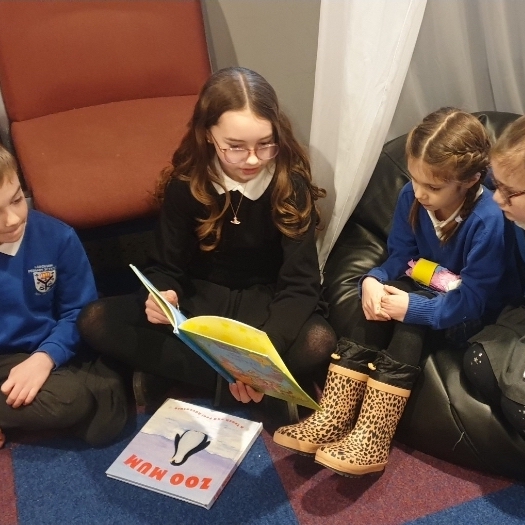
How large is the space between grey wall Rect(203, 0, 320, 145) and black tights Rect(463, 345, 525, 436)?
1015 millimetres

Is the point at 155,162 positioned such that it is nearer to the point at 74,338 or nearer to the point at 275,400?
the point at 74,338

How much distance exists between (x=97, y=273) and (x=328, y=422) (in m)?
0.87

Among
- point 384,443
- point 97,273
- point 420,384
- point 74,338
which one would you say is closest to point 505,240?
point 420,384

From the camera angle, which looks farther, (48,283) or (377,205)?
(377,205)

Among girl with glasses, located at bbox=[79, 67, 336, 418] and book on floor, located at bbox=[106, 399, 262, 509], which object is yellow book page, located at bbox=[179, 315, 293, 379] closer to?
girl with glasses, located at bbox=[79, 67, 336, 418]

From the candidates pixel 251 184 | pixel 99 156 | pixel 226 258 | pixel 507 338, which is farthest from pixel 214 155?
pixel 507 338

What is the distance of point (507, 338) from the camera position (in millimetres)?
1124

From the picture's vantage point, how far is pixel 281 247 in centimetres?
135

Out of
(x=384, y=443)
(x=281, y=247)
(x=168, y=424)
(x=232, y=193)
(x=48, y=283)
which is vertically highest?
(x=232, y=193)

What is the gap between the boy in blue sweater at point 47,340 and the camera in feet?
4.00

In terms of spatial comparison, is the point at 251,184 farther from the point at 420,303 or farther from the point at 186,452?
the point at 186,452

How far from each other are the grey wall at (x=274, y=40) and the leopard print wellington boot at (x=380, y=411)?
3.28ft

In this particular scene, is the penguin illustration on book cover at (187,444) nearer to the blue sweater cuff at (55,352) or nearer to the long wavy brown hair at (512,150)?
the blue sweater cuff at (55,352)

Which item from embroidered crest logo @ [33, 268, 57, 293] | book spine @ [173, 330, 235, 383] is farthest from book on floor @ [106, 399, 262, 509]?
embroidered crest logo @ [33, 268, 57, 293]
